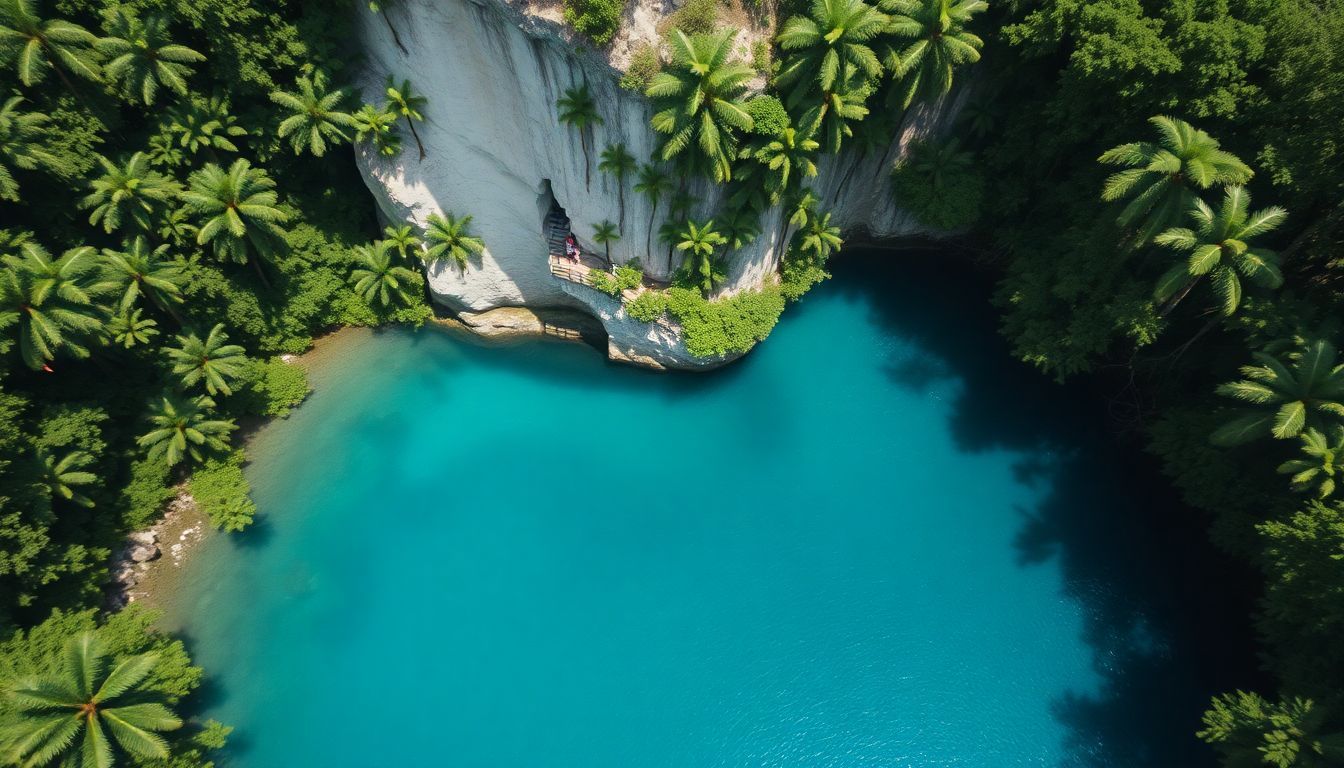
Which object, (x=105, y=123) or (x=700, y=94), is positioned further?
(x=105, y=123)

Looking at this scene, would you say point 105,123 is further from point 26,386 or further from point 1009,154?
point 1009,154

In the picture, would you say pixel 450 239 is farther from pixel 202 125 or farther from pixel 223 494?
pixel 223 494

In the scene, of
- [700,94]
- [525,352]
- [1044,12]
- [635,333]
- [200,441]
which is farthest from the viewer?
[525,352]

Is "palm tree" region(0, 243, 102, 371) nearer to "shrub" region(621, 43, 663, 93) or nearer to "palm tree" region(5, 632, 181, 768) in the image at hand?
"palm tree" region(5, 632, 181, 768)

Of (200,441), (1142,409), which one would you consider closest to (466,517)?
(200,441)

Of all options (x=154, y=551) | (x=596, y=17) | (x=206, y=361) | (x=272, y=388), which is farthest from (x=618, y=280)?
Result: (x=154, y=551)

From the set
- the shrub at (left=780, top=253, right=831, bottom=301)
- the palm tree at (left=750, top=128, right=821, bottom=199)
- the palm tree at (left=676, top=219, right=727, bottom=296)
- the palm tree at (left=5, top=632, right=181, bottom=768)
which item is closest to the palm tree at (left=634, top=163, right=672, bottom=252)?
the palm tree at (left=676, top=219, right=727, bottom=296)
